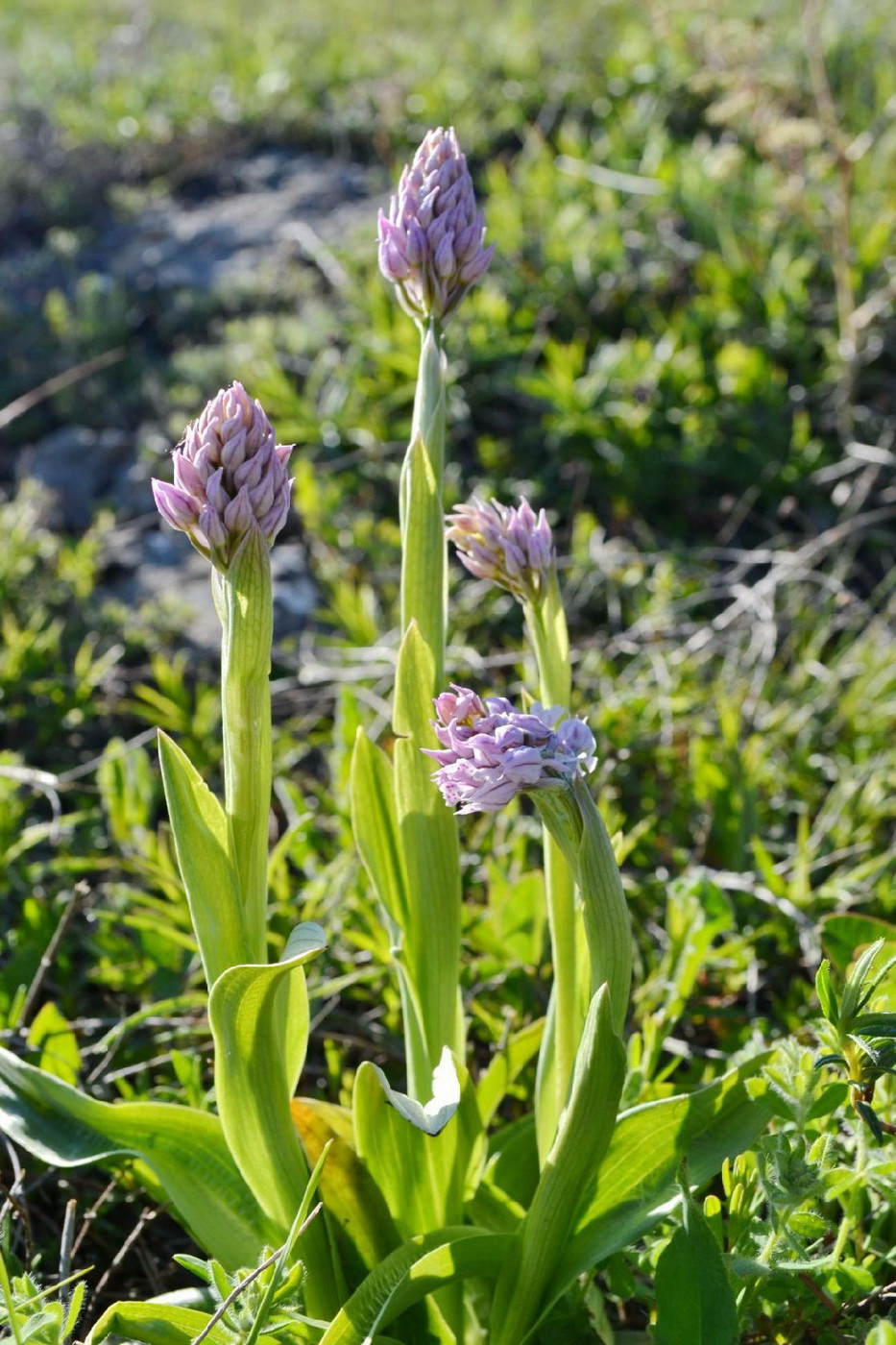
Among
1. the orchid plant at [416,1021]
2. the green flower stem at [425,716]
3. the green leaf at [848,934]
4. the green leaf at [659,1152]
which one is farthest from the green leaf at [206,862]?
the green leaf at [848,934]

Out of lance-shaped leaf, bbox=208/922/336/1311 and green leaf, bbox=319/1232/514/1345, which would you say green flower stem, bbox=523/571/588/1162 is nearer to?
green leaf, bbox=319/1232/514/1345

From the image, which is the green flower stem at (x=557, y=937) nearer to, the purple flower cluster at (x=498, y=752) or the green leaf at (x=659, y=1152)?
the green leaf at (x=659, y=1152)

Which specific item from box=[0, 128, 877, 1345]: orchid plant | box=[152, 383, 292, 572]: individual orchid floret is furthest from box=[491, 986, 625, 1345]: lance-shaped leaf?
box=[152, 383, 292, 572]: individual orchid floret

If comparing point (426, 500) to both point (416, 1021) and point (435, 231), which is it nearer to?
point (435, 231)

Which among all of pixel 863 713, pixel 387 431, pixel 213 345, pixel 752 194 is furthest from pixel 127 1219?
pixel 752 194

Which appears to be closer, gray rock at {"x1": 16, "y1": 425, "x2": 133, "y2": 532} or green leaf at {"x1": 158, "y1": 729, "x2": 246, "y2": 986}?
green leaf at {"x1": 158, "y1": 729, "x2": 246, "y2": 986}

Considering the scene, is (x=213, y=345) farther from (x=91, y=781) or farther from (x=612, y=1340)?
(x=612, y=1340)

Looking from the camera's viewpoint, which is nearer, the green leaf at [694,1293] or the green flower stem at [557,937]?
the green leaf at [694,1293]

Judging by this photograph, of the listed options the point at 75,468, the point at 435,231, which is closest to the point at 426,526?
the point at 435,231
